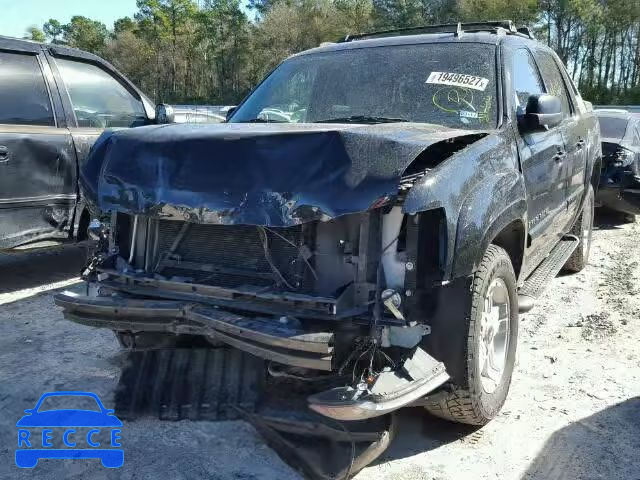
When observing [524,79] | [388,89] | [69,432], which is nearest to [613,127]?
[524,79]

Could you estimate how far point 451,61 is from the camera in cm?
409

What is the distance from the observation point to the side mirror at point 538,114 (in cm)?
378

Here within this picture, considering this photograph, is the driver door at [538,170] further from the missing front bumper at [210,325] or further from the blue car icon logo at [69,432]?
the blue car icon logo at [69,432]

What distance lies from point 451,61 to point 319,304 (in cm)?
209

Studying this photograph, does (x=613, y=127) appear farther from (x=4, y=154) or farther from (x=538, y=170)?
(x=4, y=154)

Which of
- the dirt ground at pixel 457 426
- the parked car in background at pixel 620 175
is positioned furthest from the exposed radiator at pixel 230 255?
the parked car in background at pixel 620 175

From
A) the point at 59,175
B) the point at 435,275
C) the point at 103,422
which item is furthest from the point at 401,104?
the point at 59,175

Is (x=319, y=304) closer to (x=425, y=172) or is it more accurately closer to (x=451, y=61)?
(x=425, y=172)

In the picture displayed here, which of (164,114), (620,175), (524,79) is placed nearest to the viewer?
(524,79)

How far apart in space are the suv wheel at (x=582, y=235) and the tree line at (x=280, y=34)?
3257 cm

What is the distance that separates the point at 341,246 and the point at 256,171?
0.52 metres

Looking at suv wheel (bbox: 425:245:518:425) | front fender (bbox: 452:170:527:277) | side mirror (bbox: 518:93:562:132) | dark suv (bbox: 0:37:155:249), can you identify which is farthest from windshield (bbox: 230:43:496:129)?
dark suv (bbox: 0:37:155:249)

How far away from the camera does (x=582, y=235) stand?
6.15 m

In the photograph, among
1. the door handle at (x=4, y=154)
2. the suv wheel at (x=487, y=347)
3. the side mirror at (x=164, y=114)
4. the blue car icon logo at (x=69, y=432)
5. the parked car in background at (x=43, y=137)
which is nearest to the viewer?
the suv wheel at (x=487, y=347)
